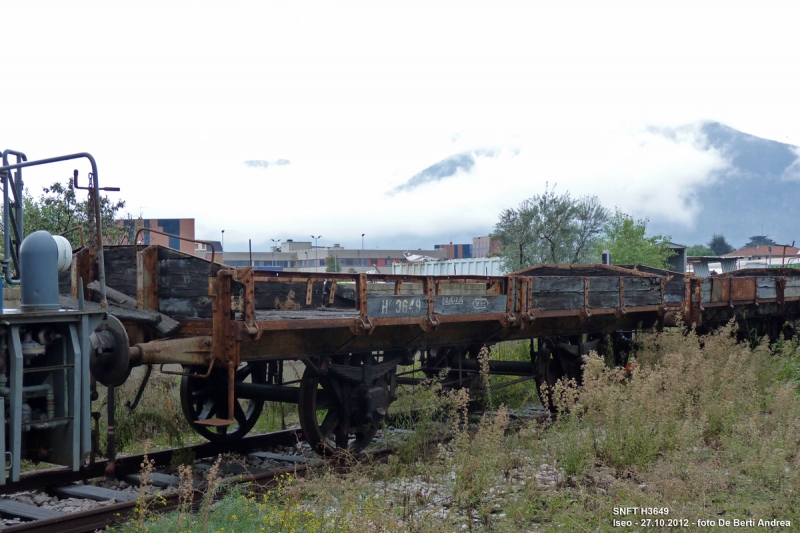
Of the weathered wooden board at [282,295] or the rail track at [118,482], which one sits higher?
the weathered wooden board at [282,295]

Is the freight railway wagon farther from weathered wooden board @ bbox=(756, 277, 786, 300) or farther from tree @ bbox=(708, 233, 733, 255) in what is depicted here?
tree @ bbox=(708, 233, 733, 255)

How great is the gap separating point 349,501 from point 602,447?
308 centimetres

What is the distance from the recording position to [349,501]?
536 centimetres

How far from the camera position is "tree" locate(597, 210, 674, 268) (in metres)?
37.1

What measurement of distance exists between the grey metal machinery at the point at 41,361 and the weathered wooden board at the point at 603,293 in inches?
288

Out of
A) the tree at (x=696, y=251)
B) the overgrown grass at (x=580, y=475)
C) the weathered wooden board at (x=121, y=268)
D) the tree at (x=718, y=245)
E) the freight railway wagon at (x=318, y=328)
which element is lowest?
the overgrown grass at (x=580, y=475)

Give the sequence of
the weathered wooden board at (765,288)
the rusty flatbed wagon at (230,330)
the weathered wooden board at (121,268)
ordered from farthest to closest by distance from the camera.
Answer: the weathered wooden board at (765,288) → the weathered wooden board at (121,268) → the rusty flatbed wagon at (230,330)

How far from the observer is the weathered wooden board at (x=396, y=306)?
738cm

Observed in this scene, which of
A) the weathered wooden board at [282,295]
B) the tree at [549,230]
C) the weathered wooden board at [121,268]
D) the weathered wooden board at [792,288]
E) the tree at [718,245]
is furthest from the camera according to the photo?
the tree at [718,245]

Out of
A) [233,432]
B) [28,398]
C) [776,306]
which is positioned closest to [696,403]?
[233,432]

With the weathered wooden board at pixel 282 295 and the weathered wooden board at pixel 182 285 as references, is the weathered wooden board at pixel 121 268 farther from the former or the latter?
the weathered wooden board at pixel 282 295

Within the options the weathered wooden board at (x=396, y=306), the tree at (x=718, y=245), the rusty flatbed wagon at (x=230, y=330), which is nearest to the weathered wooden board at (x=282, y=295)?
the rusty flatbed wagon at (x=230, y=330)

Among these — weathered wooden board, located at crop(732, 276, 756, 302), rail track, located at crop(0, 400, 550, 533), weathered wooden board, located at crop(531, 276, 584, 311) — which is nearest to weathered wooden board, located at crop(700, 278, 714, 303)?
weathered wooden board, located at crop(732, 276, 756, 302)

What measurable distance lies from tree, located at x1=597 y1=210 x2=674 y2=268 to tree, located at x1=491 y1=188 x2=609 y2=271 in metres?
1.42
